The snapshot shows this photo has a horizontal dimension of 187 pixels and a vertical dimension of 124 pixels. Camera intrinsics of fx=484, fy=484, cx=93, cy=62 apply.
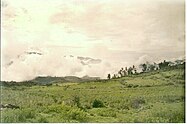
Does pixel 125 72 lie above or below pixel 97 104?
above

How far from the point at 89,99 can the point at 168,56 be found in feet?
1.73

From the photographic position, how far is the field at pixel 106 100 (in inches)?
109

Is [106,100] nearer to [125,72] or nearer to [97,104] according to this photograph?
[97,104]

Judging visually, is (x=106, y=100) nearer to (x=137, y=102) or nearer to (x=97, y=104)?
(x=97, y=104)

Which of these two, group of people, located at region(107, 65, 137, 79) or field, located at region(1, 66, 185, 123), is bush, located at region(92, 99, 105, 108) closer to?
field, located at region(1, 66, 185, 123)

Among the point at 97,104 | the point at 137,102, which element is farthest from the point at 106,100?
the point at 137,102

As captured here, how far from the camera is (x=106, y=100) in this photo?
2.82 meters

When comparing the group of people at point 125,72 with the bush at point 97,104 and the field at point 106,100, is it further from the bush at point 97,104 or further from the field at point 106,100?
the bush at point 97,104

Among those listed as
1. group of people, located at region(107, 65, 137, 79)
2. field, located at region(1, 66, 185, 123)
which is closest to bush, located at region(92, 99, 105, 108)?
field, located at region(1, 66, 185, 123)

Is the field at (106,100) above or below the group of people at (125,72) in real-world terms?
below

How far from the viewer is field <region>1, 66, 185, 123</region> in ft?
9.07

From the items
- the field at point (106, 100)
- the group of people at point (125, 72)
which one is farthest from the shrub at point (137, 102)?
the group of people at point (125, 72)

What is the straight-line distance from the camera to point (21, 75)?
Answer: 9.07ft

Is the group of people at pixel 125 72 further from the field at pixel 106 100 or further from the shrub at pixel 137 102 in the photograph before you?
the shrub at pixel 137 102
